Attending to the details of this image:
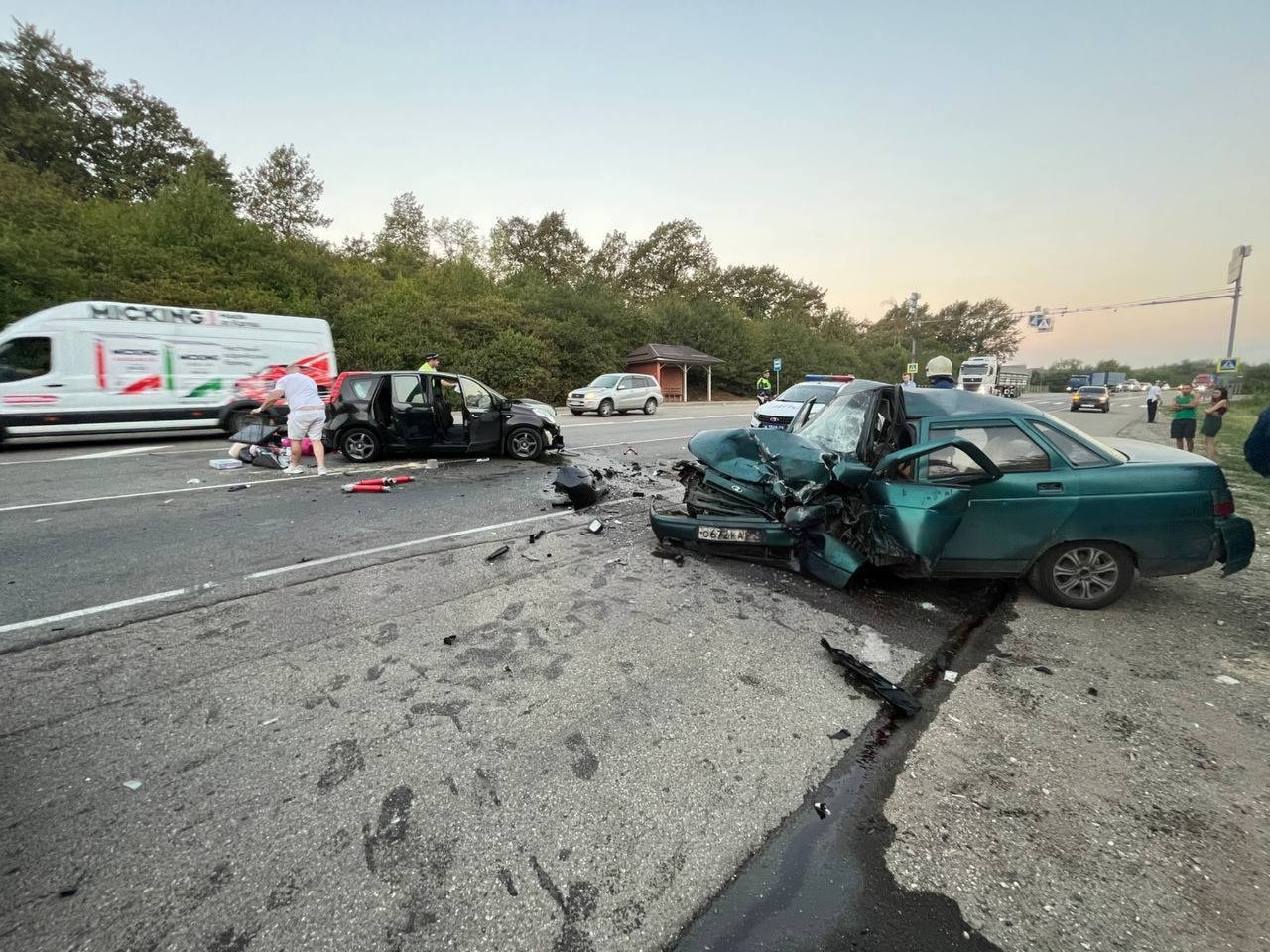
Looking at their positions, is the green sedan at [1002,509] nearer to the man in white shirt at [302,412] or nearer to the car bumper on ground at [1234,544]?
the car bumper on ground at [1234,544]

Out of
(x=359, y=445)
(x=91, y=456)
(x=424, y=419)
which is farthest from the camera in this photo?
(x=91, y=456)

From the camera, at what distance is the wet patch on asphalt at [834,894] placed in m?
1.63

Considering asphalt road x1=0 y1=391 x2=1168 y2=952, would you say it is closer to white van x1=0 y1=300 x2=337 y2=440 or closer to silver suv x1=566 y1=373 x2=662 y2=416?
white van x1=0 y1=300 x2=337 y2=440

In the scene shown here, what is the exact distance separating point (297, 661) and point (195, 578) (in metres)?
1.95

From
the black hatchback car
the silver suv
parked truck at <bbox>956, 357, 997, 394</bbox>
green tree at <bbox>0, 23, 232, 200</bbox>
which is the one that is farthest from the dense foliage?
parked truck at <bbox>956, 357, 997, 394</bbox>

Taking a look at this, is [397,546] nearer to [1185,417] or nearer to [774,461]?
[774,461]

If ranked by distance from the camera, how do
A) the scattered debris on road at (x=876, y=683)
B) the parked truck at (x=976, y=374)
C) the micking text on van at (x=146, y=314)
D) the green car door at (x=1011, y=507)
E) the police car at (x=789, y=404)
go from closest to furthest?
the scattered debris on road at (x=876, y=683), the green car door at (x=1011, y=507), the micking text on van at (x=146, y=314), the police car at (x=789, y=404), the parked truck at (x=976, y=374)

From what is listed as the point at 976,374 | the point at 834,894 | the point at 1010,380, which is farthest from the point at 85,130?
the point at 1010,380

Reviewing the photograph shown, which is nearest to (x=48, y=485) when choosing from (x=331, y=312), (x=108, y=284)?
(x=108, y=284)

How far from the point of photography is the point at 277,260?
20703 mm

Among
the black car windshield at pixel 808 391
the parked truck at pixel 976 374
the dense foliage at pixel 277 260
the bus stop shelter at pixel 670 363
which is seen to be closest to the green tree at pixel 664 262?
the dense foliage at pixel 277 260

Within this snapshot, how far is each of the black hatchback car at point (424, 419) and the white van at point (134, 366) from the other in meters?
4.23

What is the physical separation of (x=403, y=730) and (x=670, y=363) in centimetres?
3443

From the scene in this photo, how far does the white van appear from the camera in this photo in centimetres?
990
